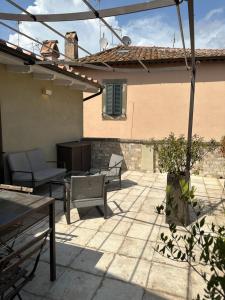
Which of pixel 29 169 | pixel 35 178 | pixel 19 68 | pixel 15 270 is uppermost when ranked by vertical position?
pixel 19 68

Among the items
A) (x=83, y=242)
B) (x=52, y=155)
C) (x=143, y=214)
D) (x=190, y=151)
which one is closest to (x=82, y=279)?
(x=83, y=242)

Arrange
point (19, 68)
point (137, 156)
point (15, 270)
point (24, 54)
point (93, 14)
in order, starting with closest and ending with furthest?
point (15, 270)
point (93, 14)
point (24, 54)
point (19, 68)
point (137, 156)

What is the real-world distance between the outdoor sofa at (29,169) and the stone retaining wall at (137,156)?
2.81 m

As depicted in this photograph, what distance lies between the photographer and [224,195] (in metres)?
5.96

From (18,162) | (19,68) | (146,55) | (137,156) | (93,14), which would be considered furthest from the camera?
(146,55)

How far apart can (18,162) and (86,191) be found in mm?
2235

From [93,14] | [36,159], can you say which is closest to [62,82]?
[36,159]

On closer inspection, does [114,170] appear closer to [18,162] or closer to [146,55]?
[18,162]

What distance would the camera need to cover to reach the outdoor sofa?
532 centimetres

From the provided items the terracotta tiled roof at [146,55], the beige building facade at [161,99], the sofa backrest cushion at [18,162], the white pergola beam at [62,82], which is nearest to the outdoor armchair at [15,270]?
the sofa backrest cushion at [18,162]

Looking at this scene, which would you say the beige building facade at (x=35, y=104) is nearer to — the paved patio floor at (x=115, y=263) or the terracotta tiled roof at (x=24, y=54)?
the terracotta tiled roof at (x=24, y=54)

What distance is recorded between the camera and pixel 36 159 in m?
6.20

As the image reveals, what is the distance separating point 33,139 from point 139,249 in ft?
14.1

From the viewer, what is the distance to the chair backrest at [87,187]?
163 inches
